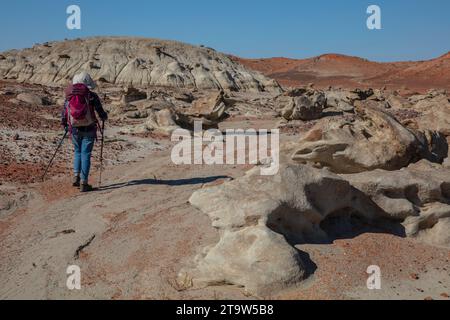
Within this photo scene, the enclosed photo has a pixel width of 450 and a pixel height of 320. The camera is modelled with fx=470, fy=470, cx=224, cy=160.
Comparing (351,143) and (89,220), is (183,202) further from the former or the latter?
(351,143)

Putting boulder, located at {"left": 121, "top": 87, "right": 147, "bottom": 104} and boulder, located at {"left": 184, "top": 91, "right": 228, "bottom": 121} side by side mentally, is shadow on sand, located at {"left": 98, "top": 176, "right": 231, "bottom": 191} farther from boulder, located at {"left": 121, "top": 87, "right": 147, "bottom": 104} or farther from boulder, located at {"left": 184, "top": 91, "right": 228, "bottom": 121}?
boulder, located at {"left": 121, "top": 87, "right": 147, "bottom": 104}

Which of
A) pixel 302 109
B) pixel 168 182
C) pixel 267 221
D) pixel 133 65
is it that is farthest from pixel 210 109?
pixel 133 65

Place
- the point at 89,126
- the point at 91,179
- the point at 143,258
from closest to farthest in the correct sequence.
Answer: the point at 143,258, the point at 89,126, the point at 91,179

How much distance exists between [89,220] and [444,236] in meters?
3.83

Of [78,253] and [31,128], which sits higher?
[31,128]

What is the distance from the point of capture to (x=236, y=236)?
3.83 meters

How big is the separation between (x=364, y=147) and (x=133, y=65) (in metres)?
33.6

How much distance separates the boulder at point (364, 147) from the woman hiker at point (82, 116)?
284 cm

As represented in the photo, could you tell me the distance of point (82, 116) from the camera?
642cm

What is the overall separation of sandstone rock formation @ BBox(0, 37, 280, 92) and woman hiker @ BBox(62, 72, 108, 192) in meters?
29.2

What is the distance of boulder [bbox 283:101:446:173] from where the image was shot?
5.56 m

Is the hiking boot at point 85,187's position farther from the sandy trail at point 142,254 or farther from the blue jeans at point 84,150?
the sandy trail at point 142,254

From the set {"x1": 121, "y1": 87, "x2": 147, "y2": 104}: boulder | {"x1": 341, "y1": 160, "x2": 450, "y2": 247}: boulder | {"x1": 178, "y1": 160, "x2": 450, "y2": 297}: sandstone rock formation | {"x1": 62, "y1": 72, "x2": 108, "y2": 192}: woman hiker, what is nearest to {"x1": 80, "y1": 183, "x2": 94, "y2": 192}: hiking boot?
{"x1": 62, "y1": 72, "x2": 108, "y2": 192}: woman hiker

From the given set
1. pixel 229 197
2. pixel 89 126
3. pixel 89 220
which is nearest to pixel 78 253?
pixel 89 220
